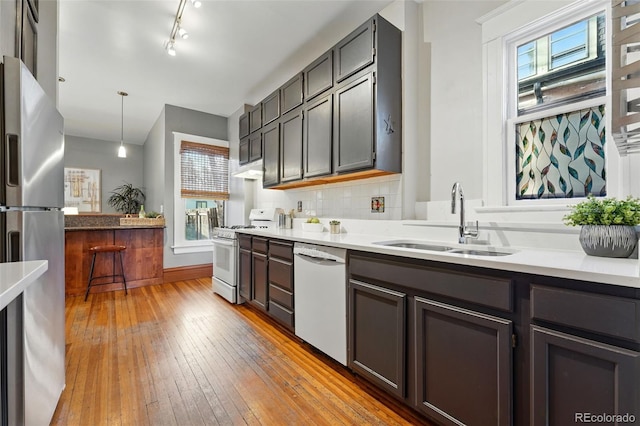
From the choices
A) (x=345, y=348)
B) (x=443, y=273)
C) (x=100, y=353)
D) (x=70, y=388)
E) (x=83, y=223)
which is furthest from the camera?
(x=83, y=223)

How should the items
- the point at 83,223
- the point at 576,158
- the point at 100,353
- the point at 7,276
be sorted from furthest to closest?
1. the point at 83,223
2. the point at 100,353
3. the point at 576,158
4. the point at 7,276

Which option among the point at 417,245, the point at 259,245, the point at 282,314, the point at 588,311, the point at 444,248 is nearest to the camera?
the point at 588,311

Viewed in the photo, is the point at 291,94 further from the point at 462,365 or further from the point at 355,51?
the point at 462,365

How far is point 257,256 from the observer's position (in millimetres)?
2900

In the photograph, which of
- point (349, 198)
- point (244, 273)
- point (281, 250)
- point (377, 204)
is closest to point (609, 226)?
point (377, 204)

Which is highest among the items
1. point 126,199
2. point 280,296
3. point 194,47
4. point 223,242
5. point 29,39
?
point 194,47

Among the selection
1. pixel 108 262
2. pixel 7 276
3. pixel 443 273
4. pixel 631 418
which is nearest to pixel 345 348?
pixel 443 273

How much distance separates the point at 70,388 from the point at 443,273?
7.50ft

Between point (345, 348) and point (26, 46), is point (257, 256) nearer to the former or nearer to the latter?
point (345, 348)

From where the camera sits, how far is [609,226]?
122 cm

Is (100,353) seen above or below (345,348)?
below

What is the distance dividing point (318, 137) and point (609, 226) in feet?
6.95

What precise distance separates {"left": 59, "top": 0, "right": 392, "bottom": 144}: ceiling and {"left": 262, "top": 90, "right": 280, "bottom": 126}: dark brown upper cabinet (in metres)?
0.39

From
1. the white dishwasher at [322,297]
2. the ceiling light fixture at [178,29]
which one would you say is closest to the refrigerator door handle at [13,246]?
the white dishwasher at [322,297]
